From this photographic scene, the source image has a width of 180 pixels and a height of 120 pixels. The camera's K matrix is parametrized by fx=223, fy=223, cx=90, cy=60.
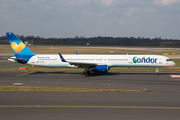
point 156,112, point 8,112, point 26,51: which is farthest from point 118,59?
point 8,112

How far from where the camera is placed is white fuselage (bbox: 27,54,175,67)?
39.5 metres

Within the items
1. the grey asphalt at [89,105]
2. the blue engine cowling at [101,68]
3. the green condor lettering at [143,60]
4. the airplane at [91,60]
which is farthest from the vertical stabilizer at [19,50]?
the grey asphalt at [89,105]

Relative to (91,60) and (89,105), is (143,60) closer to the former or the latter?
(91,60)

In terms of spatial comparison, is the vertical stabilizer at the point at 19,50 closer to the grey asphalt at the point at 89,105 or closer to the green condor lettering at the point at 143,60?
the green condor lettering at the point at 143,60

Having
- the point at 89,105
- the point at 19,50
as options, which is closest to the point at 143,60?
the point at 19,50

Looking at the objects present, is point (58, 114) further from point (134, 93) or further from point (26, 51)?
point (26, 51)

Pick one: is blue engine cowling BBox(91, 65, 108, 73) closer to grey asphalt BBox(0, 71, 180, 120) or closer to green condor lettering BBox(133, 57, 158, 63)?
green condor lettering BBox(133, 57, 158, 63)

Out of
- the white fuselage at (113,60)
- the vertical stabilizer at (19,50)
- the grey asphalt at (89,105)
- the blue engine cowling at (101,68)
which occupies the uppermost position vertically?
the vertical stabilizer at (19,50)

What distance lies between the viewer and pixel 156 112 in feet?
53.3

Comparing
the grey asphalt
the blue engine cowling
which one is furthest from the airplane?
the grey asphalt

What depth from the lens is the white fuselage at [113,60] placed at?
129 ft

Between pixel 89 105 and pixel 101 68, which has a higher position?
pixel 101 68

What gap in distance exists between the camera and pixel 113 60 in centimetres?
3972

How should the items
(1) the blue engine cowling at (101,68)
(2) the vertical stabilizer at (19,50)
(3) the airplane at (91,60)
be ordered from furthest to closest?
(2) the vertical stabilizer at (19,50)
(3) the airplane at (91,60)
(1) the blue engine cowling at (101,68)
